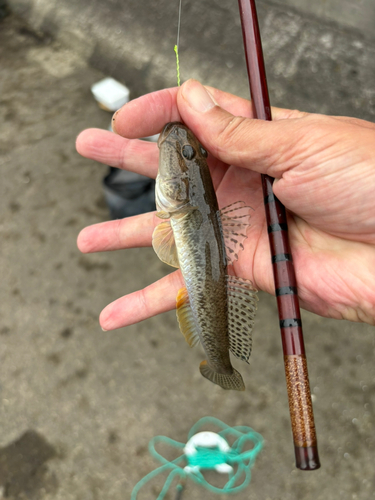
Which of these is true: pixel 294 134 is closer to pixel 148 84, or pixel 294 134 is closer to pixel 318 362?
pixel 318 362

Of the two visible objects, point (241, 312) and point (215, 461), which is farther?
point (215, 461)

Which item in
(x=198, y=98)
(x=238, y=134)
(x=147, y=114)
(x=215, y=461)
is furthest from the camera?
(x=215, y=461)

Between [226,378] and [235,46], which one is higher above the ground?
[235,46]

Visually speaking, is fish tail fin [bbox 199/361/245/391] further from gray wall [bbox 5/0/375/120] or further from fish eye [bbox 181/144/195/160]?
gray wall [bbox 5/0/375/120]

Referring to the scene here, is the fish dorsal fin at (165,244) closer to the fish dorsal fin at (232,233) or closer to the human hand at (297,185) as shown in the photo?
the fish dorsal fin at (232,233)

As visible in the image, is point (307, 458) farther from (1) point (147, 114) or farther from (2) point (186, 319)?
(1) point (147, 114)

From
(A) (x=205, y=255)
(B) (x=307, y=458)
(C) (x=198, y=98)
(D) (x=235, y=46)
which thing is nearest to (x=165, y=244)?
(A) (x=205, y=255)

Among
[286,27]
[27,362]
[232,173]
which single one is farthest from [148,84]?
[27,362]
